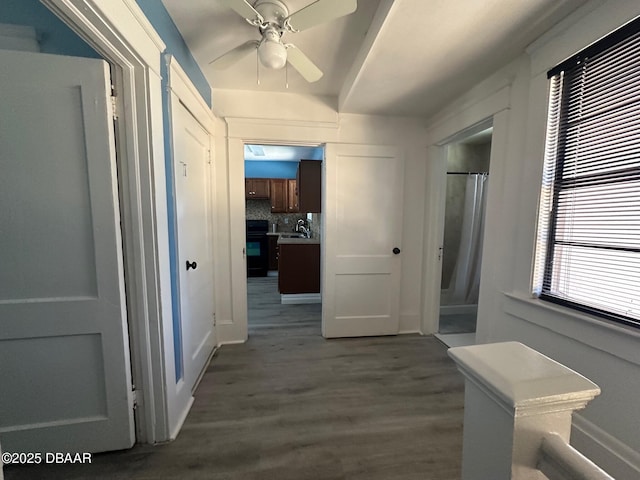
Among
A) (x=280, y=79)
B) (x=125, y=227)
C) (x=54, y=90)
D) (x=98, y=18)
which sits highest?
(x=280, y=79)

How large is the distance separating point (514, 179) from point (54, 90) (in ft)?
8.37

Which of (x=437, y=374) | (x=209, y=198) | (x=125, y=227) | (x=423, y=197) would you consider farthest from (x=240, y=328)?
(x=423, y=197)

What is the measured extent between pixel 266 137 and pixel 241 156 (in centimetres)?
30

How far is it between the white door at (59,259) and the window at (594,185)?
2.33 m

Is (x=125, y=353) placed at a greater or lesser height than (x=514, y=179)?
lesser

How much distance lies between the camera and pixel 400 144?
2.65 m

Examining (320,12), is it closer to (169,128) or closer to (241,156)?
(169,128)

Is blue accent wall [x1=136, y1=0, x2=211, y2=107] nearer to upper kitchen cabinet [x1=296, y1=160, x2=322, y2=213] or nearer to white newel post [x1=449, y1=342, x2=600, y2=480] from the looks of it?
upper kitchen cabinet [x1=296, y1=160, x2=322, y2=213]

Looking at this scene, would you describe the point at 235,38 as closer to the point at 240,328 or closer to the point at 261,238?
the point at 240,328

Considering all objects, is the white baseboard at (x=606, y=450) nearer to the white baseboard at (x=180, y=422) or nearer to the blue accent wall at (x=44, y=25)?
the white baseboard at (x=180, y=422)

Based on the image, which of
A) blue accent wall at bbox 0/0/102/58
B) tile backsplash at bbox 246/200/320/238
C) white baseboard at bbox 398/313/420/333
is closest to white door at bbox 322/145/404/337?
white baseboard at bbox 398/313/420/333

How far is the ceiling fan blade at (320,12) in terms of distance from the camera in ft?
3.92

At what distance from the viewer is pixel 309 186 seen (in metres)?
3.38

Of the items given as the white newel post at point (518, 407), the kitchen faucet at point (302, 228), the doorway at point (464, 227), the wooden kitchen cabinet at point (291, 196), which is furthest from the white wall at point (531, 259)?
the wooden kitchen cabinet at point (291, 196)
